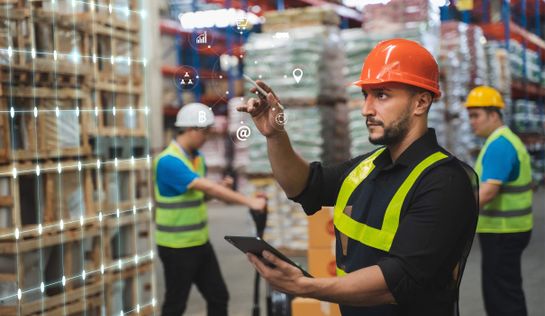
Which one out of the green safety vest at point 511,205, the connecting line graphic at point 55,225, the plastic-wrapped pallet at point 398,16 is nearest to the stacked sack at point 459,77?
the plastic-wrapped pallet at point 398,16

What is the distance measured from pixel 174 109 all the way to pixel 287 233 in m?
6.56

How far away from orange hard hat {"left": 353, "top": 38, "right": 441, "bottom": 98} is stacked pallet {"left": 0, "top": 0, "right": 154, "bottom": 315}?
1916mm

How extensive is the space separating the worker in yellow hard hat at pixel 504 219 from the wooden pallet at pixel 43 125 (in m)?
2.75

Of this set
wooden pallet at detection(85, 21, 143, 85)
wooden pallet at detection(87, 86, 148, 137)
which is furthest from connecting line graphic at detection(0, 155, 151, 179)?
wooden pallet at detection(85, 21, 143, 85)

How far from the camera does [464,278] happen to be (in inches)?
275

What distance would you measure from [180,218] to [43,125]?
1.19 metres

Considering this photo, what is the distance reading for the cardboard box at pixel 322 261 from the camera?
4562mm

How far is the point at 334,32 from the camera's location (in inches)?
336

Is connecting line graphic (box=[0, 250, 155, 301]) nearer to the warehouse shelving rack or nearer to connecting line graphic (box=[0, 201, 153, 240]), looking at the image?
connecting line graphic (box=[0, 201, 153, 240])

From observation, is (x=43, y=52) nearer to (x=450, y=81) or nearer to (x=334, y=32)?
(x=334, y=32)

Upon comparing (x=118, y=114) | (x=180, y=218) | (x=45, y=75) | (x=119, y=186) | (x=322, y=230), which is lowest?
(x=322, y=230)

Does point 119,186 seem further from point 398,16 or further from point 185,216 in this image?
point 398,16

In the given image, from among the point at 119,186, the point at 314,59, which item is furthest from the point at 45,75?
the point at 314,59

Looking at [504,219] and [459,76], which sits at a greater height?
[459,76]
